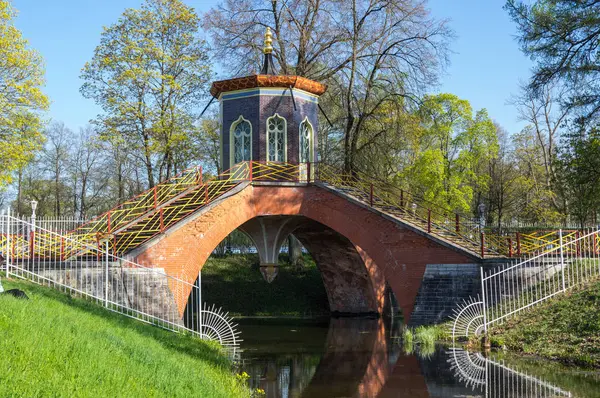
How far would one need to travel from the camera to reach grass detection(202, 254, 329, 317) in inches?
1134

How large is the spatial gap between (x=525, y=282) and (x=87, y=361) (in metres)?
12.7

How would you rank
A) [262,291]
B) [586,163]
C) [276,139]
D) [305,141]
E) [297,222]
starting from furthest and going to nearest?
[262,291] → [297,222] → [586,163] → [305,141] → [276,139]

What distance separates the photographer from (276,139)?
69.5ft

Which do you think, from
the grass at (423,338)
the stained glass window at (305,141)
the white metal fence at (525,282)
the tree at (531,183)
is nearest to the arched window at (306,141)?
the stained glass window at (305,141)

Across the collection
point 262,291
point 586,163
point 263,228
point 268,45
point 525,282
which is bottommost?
point 262,291

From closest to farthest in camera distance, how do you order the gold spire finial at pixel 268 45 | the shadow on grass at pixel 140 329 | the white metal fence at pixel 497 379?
the white metal fence at pixel 497 379 < the shadow on grass at pixel 140 329 < the gold spire finial at pixel 268 45

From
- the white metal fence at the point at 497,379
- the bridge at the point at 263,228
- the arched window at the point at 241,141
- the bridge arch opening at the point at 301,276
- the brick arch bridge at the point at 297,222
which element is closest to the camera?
the white metal fence at the point at 497,379

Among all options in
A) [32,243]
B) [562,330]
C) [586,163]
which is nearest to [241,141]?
[32,243]

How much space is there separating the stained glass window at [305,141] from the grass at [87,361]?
11.9m

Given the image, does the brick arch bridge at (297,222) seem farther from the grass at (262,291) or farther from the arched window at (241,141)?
the grass at (262,291)

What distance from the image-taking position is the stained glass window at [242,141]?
21328mm

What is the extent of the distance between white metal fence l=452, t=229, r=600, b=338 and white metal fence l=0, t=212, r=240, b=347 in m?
6.32

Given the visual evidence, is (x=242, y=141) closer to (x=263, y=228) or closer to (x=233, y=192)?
(x=233, y=192)

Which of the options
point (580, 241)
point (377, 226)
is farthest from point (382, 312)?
point (580, 241)
